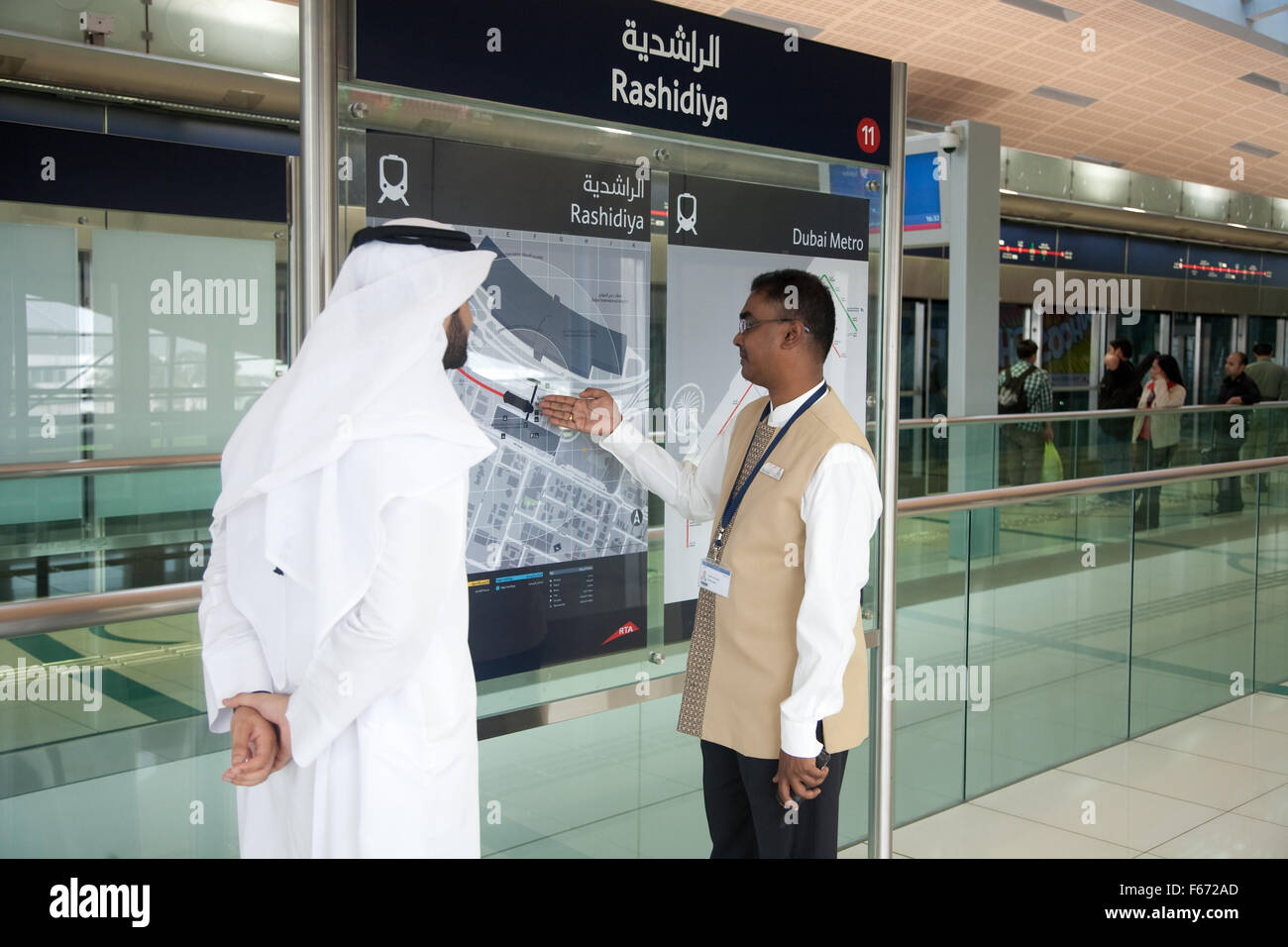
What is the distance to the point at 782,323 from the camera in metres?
2.57

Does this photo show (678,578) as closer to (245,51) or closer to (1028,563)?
(1028,563)

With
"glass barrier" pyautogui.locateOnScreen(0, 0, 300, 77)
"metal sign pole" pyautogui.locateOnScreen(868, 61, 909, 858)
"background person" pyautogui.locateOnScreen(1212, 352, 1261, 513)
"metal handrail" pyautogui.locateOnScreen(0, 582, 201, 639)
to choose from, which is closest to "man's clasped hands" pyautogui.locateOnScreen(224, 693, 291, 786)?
"metal handrail" pyautogui.locateOnScreen(0, 582, 201, 639)

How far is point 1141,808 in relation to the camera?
461 cm

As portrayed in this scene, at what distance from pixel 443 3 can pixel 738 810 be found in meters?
1.96

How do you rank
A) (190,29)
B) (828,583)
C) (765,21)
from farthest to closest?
(765,21)
(190,29)
(828,583)

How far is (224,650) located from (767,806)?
128 centimetres

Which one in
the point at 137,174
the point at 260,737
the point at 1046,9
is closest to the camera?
the point at 260,737

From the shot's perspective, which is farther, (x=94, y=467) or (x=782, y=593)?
(x=94, y=467)

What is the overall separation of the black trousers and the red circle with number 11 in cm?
175

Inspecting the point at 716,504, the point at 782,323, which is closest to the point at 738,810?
the point at 716,504

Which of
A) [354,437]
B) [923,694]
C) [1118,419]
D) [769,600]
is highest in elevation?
[1118,419]

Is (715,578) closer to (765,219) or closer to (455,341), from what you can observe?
(455,341)

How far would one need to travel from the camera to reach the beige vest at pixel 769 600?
2471 millimetres

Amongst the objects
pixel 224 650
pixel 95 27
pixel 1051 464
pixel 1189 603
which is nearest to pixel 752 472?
pixel 224 650
